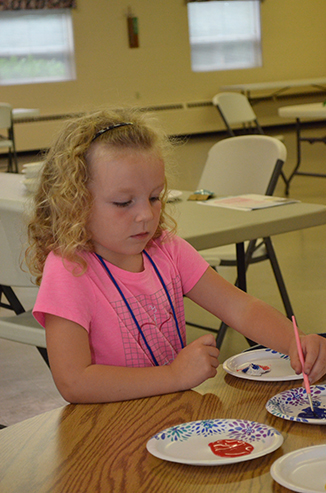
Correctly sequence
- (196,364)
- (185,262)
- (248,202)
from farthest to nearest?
(248,202) < (185,262) < (196,364)

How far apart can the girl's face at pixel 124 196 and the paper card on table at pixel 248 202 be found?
3.12ft

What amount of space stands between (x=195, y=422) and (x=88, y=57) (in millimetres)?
9452

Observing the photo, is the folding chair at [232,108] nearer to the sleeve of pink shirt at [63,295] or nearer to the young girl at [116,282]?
the young girl at [116,282]

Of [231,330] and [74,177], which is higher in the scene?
[74,177]

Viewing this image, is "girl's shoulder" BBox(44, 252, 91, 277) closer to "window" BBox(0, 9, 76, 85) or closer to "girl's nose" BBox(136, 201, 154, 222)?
"girl's nose" BBox(136, 201, 154, 222)

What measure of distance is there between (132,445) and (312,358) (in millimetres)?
293

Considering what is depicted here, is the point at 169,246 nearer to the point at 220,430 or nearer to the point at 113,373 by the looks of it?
the point at 113,373

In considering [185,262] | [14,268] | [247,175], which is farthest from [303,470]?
[247,175]

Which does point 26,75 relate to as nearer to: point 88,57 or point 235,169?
point 88,57

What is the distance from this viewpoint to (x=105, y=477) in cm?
57

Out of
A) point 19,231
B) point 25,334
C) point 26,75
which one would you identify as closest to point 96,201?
point 19,231

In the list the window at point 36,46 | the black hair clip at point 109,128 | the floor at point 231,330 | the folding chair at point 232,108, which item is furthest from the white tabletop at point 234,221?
the window at point 36,46

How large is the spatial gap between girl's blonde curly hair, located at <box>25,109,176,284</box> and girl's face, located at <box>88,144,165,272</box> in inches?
0.5

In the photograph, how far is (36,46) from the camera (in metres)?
9.30
